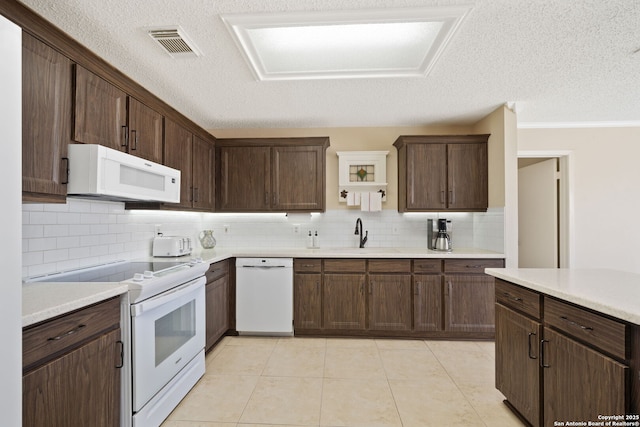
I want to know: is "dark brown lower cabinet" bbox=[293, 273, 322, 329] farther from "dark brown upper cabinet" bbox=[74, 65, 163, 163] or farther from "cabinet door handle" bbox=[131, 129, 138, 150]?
"cabinet door handle" bbox=[131, 129, 138, 150]

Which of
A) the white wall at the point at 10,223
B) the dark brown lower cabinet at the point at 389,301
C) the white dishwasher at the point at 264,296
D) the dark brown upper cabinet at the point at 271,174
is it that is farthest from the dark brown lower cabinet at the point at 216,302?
the white wall at the point at 10,223

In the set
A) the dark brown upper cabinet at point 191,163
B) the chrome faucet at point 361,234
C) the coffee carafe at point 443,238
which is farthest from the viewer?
the chrome faucet at point 361,234

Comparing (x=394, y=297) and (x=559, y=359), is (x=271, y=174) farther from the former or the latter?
(x=559, y=359)

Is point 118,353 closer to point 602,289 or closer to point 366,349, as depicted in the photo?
point 366,349

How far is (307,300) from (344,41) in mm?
2473

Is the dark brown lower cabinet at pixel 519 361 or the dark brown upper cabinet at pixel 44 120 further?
the dark brown lower cabinet at pixel 519 361

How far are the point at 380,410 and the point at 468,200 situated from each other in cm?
244

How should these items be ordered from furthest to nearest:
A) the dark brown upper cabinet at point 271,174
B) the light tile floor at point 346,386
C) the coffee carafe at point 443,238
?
1. the dark brown upper cabinet at point 271,174
2. the coffee carafe at point 443,238
3. the light tile floor at point 346,386

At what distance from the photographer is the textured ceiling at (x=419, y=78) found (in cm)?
170

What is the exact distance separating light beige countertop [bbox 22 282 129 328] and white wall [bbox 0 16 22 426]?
0.57ft

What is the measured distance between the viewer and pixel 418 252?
3.30 metres

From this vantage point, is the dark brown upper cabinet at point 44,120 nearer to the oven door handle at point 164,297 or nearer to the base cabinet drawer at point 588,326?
the oven door handle at point 164,297

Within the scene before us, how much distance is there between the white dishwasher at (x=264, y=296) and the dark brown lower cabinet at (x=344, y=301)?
1.33 feet

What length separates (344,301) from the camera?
10.6ft
